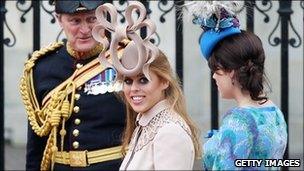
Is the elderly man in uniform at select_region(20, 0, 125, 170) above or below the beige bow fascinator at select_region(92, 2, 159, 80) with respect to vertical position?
below

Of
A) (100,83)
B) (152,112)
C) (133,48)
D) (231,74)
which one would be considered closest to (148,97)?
(152,112)

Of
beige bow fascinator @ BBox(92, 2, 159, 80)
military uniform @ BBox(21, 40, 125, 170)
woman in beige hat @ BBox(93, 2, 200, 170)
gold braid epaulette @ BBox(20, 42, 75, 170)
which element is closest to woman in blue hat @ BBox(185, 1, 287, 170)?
woman in beige hat @ BBox(93, 2, 200, 170)

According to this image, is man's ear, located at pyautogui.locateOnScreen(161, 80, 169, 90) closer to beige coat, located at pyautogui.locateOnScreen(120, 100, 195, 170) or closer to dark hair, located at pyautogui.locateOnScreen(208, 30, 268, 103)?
beige coat, located at pyautogui.locateOnScreen(120, 100, 195, 170)

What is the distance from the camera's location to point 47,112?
3.92 meters

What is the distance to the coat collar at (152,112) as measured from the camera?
9.99ft

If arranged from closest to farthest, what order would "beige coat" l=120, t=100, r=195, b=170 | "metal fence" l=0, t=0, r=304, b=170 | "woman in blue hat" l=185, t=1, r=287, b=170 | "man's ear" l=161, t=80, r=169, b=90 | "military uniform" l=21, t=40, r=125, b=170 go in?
1. "beige coat" l=120, t=100, r=195, b=170
2. "woman in blue hat" l=185, t=1, r=287, b=170
3. "man's ear" l=161, t=80, r=169, b=90
4. "military uniform" l=21, t=40, r=125, b=170
5. "metal fence" l=0, t=0, r=304, b=170

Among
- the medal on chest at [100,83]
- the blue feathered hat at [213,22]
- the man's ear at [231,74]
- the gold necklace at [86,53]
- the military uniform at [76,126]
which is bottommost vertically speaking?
the military uniform at [76,126]

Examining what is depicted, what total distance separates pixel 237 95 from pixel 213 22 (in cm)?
29

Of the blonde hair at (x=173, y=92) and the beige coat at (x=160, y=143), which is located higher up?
the blonde hair at (x=173, y=92)

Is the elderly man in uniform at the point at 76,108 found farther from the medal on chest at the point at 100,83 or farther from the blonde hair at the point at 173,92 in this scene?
the blonde hair at the point at 173,92

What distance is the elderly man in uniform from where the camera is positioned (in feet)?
12.6

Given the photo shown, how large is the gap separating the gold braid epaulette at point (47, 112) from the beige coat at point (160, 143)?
33.0 inches

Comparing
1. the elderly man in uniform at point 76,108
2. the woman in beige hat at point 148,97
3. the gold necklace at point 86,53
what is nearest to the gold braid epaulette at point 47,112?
the elderly man in uniform at point 76,108

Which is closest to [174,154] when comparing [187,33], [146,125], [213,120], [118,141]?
[146,125]
